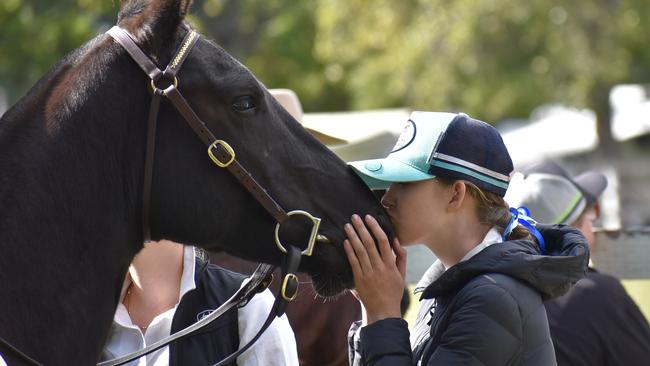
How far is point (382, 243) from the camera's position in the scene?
3.09 metres

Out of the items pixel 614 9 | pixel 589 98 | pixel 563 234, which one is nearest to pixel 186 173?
pixel 563 234

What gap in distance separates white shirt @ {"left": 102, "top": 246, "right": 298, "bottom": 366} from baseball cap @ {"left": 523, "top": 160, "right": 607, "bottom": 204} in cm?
254

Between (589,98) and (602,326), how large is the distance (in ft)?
54.3

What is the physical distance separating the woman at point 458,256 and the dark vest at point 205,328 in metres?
0.41

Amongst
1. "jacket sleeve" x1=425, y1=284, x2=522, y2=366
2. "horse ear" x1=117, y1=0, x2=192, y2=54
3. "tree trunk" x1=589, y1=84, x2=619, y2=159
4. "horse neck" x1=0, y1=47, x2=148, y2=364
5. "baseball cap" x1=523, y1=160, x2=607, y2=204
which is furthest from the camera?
"tree trunk" x1=589, y1=84, x2=619, y2=159

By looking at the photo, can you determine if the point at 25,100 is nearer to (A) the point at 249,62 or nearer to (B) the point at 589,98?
(B) the point at 589,98

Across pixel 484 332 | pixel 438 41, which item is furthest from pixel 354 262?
pixel 438 41

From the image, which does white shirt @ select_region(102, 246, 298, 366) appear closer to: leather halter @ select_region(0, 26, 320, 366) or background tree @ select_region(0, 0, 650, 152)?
leather halter @ select_region(0, 26, 320, 366)

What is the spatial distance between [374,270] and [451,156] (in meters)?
0.41

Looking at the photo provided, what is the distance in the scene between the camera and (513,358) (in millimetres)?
2875

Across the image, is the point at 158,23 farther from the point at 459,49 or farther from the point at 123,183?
the point at 459,49

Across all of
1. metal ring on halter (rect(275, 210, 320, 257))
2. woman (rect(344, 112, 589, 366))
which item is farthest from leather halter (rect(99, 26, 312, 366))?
woman (rect(344, 112, 589, 366))

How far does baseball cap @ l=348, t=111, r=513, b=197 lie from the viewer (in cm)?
309

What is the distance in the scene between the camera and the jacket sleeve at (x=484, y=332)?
9.31ft
